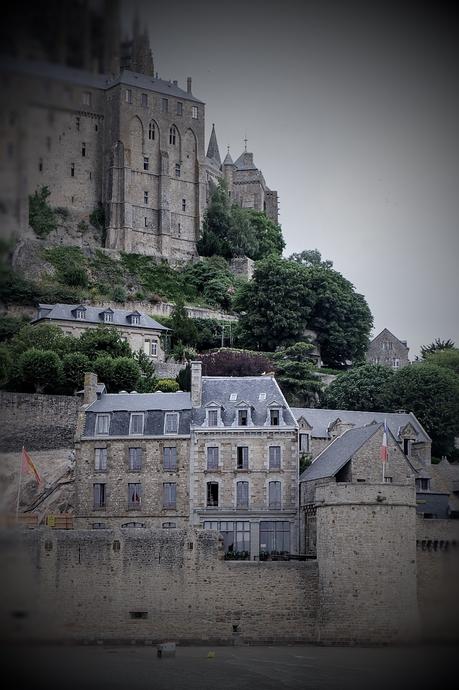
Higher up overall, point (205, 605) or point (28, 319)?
point (28, 319)

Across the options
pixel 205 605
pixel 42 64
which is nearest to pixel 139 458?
pixel 205 605

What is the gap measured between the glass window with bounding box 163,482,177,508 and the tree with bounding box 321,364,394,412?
18.7 meters

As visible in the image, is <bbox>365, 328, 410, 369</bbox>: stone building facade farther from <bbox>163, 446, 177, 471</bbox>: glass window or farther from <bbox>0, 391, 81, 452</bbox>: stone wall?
<bbox>163, 446, 177, 471</bbox>: glass window

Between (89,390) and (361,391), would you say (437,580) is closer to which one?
(89,390)

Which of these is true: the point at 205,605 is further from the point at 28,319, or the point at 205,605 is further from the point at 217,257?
the point at 217,257

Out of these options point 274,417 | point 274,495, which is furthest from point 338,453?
point 274,417

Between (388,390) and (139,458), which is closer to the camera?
(139,458)

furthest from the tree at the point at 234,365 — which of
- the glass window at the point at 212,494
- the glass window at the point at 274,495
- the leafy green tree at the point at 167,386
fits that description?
the glass window at the point at 274,495

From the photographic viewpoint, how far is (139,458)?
4156 centimetres

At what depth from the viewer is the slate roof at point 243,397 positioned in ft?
138

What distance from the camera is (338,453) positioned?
39875 mm

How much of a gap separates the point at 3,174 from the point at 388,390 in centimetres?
4855

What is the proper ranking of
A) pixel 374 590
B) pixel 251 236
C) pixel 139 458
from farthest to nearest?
pixel 251 236
pixel 139 458
pixel 374 590

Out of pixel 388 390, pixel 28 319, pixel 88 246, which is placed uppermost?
pixel 88 246
